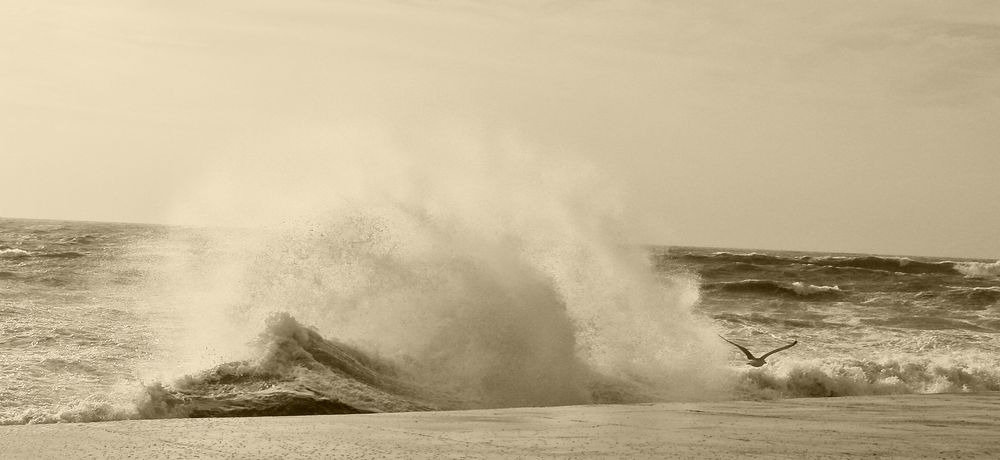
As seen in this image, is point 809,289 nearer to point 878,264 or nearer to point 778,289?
point 778,289

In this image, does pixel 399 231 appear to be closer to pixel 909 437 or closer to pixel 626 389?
pixel 626 389

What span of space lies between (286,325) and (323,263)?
9.19ft

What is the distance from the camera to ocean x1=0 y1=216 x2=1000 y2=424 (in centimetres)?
1006

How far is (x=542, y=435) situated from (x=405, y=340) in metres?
5.18

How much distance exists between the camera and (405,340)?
485 inches

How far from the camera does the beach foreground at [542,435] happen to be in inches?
258

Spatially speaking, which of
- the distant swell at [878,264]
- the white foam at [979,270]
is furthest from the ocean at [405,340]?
the white foam at [979,270]

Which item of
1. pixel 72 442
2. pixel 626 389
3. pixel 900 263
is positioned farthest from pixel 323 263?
pixel 900 263

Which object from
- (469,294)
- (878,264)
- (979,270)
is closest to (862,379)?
(469,294)

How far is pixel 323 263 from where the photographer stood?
13.9m

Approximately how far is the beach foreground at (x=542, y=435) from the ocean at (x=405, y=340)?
1.41 meters

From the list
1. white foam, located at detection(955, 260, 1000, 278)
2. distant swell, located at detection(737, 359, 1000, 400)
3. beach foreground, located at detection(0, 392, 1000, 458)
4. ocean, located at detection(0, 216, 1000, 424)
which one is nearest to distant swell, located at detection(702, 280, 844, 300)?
ocean, located at detection(0, 216, 1000, 424)

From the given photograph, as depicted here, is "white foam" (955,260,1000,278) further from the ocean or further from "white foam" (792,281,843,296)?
the ocean

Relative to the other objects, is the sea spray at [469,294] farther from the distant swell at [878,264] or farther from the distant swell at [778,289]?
the distant swell at [878,264]
